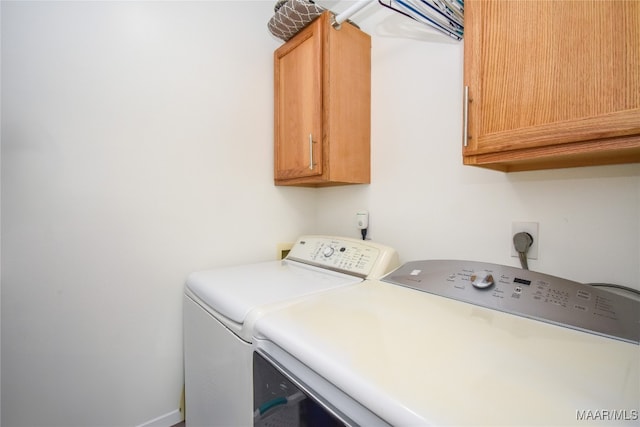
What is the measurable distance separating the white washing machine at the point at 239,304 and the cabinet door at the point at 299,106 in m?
0.41

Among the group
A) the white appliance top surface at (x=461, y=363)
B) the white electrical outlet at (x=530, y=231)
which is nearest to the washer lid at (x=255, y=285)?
the white appliance top surface at (x=461, y=363)

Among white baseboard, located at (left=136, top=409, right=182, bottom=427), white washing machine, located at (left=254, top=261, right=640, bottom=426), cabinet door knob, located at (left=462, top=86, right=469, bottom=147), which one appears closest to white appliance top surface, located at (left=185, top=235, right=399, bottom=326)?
white washing machine, located at (left=254, top=261, right=640, bottom=426)

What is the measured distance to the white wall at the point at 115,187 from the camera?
95 centimetres

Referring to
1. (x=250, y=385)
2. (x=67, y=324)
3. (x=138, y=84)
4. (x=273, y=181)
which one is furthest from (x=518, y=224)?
(x=67, y=324)

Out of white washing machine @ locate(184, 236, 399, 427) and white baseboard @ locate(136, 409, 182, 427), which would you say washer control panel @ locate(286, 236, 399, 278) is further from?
white baseboard @ locate(136, 409, 182, 427)

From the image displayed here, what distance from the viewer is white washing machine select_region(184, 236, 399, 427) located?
29.2 inches

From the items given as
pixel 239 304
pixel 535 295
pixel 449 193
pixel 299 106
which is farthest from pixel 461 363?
pixel 299 106

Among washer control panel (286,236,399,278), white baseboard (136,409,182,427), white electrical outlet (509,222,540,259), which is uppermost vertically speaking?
white electrical outlet (509,222,540,259)

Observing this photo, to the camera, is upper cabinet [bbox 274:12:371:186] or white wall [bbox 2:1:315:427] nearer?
white wall [bbox 2:1:315:427]

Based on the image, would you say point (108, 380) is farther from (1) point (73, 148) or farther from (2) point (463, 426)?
(2) point (463, 426)

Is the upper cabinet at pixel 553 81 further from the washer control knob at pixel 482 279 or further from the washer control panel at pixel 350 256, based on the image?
the washer control panel at pixel 350 256

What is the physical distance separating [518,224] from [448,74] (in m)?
0.66

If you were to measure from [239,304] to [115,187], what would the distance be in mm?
777

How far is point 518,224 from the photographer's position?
0.93m
